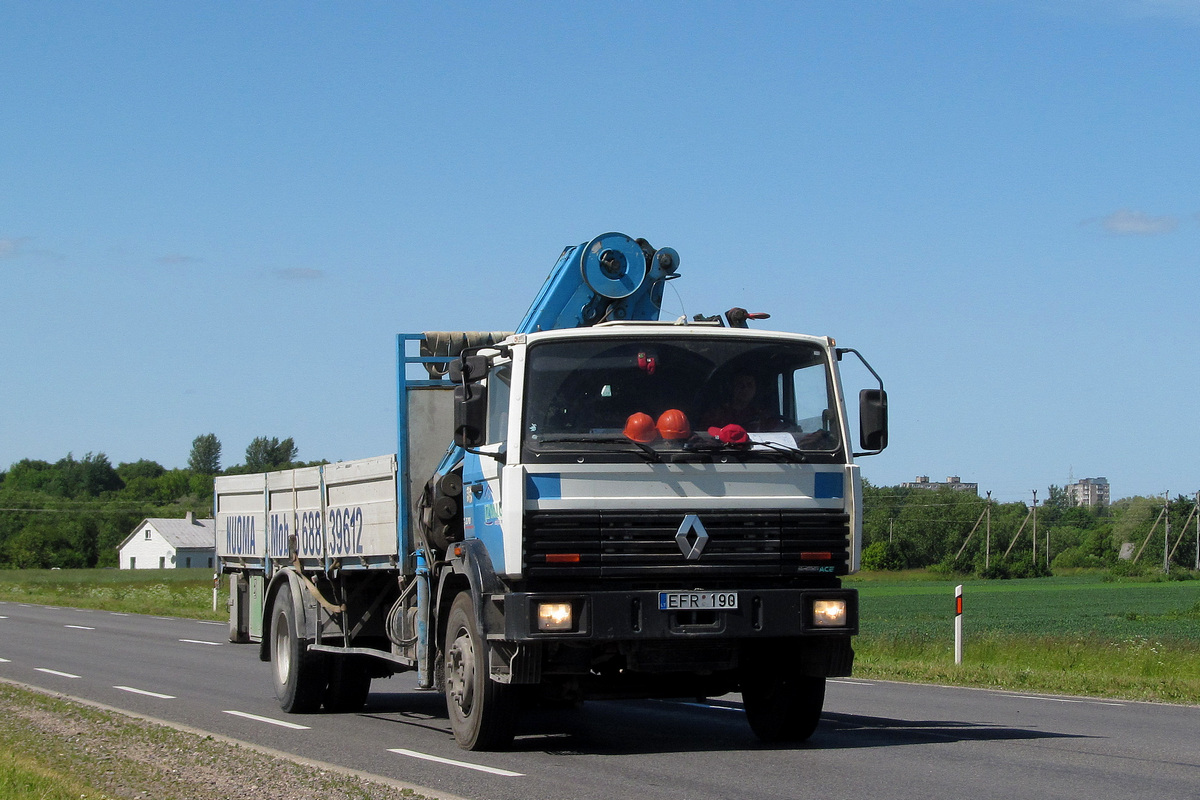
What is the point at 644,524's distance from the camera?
29.5 ft

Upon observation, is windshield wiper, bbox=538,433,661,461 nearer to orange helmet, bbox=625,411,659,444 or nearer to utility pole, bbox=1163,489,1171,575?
orange helmet, bbox=625,411,659,444

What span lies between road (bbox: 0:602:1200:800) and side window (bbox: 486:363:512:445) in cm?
215

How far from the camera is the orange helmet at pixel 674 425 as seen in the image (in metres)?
9.26

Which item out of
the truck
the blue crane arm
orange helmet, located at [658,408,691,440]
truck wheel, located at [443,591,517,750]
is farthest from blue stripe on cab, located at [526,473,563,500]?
the blue crane arm

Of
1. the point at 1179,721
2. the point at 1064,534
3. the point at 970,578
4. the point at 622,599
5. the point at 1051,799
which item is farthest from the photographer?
the point at 1064,534

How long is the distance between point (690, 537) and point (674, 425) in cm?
75

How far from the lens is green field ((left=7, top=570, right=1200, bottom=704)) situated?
17734 mm

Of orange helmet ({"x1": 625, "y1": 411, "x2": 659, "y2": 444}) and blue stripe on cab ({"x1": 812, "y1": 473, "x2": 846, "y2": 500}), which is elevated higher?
orange helmet ({"x1": 625, "y1": 411, "x2": 659, "y2": 444})

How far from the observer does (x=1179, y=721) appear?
12.4 meters

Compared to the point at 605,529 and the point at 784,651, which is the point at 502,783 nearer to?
the point at 605,529

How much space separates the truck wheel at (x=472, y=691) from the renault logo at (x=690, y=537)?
149 centimetres

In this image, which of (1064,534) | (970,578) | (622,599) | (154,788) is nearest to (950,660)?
(622,599)

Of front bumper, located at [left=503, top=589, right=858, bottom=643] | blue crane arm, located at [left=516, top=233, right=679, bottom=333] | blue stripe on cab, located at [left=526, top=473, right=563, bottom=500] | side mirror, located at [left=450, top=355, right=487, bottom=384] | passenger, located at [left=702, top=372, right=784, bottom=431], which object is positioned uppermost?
blue crane arm, located at [left=516, top=233, right=679, bottom=333]

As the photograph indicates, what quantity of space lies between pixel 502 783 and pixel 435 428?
12.2 ft
